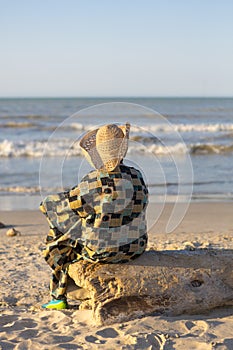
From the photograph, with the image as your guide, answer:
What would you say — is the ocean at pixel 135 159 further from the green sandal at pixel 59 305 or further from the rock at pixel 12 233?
the green sandal at pixel 59 305

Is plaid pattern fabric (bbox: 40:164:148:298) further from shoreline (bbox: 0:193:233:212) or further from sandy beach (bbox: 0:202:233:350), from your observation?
shoreline (bbox: 0:193:233:212)

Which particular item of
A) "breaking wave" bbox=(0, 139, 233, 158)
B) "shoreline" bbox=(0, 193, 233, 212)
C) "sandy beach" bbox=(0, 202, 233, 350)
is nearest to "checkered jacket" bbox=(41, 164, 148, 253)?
"sandy beach" bbox=(0, 202, 233, 350)

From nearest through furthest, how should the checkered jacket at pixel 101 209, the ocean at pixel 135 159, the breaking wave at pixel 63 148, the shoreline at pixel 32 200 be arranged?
the checkered jacket at pixel 101 209
the ocean at pixel 135 159
the shoreline at pixel 32 200
the breaking wave at pixel 63 148

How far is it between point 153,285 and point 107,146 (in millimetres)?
1151

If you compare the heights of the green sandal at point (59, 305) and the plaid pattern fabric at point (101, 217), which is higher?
the plaid pattern fabric at point (101, 217)

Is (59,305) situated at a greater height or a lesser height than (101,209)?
lesser

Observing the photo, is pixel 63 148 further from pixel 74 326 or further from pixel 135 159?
pixel 74 326

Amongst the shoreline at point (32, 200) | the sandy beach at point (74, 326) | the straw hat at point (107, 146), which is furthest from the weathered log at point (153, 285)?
the shoreline at point (32, 200)

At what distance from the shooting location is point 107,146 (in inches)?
172

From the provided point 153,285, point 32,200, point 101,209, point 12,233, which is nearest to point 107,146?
point 101,209

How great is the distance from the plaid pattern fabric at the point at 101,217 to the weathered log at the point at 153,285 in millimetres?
125

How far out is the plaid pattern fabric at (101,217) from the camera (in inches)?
172

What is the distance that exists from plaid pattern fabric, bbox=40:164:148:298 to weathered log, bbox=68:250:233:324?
4.9 inches

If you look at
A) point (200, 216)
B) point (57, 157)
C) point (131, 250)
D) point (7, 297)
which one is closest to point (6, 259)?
point (7, 297)
